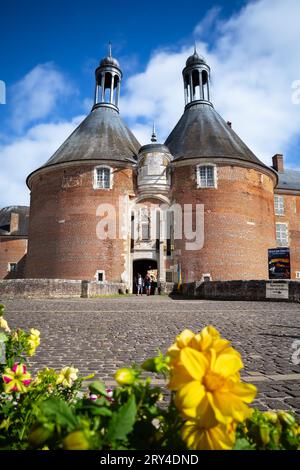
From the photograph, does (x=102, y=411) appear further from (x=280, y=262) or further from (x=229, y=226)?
(x=229, y=226)

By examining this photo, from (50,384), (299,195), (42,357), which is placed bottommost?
(42,357)

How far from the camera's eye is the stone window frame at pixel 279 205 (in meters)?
35.1

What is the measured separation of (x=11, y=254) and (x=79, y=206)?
70.7 ft

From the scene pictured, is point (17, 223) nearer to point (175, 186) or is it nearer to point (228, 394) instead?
point (175, 186)

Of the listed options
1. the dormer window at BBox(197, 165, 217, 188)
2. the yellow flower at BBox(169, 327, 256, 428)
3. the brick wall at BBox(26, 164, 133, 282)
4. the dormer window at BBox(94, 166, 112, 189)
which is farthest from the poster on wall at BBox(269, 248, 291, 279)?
the yellow flower at BBox(169, 327, 256, 428)

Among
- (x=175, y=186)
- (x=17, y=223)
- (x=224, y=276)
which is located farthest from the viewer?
(x=17, y=223)

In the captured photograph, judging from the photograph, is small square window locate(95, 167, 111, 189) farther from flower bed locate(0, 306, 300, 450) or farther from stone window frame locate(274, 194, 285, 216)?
flower bed locate(0, 306, 300, 450)

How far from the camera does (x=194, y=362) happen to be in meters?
0.75

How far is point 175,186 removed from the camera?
25.4 meters

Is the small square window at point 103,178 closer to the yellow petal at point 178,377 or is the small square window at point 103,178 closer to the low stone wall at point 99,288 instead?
the low stone wall at point 99,288

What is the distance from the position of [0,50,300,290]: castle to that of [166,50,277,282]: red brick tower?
7 centimetres

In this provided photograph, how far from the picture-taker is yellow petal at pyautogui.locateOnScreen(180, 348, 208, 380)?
0.73 meters
